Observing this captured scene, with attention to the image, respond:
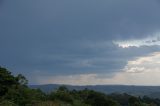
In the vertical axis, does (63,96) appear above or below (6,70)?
below

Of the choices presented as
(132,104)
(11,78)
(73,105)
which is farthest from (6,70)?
(132,104)

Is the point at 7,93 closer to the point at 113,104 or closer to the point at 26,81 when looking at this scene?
the point at 26,81

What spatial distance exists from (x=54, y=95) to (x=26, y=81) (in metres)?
7.45

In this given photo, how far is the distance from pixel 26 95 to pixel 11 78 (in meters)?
7.61

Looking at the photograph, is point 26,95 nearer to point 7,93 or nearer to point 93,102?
point 7,93

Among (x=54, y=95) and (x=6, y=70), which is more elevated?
(x=6, y=70)

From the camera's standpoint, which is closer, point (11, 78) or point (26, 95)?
point (26, 95)

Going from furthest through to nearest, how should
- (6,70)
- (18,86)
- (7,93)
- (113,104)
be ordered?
(113,104)
(6,70)
(18,86)
(7,93)

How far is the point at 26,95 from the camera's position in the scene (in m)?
59.0

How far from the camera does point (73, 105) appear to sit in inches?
2339

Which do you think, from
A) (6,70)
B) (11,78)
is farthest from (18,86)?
(6,70)

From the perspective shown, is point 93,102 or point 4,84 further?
point 93,102

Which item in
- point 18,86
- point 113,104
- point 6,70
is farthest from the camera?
point 113,104

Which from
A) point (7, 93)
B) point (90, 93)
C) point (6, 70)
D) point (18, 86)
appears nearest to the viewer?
point (7, 93)
